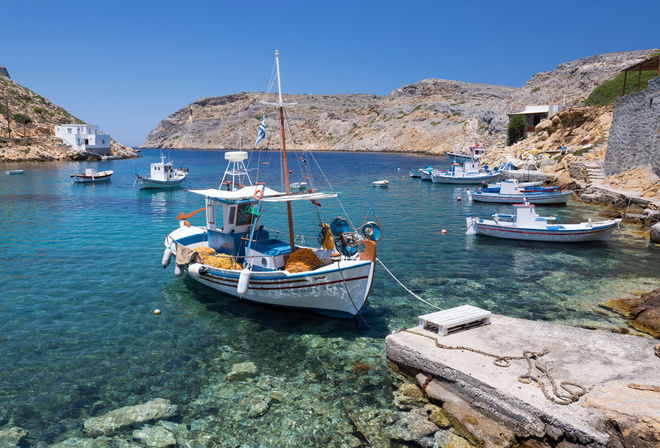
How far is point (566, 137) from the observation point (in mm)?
55000

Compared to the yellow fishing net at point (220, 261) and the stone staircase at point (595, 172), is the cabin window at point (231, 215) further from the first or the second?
the stone staircase at point (595, 172)

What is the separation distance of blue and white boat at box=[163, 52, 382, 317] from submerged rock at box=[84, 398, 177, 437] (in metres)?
4.27

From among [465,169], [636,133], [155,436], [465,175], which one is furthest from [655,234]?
[465,169]

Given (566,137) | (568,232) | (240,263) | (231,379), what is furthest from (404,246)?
(566,137)

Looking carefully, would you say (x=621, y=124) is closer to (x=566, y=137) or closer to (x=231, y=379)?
(x=566, y=137)

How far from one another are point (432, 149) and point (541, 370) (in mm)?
131997

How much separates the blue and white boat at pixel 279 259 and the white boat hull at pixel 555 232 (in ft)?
42.2

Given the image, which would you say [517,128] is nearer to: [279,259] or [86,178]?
[86,178]

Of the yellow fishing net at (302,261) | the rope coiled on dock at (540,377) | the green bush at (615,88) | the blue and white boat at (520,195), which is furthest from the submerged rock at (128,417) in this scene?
the green bush at (615,88)

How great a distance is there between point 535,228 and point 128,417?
862 inches

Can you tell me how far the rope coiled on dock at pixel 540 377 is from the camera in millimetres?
7413

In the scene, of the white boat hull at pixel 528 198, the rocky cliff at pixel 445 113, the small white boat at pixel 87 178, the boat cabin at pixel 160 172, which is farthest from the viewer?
the rocky cliff at pixel 445 113

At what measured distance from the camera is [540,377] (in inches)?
319

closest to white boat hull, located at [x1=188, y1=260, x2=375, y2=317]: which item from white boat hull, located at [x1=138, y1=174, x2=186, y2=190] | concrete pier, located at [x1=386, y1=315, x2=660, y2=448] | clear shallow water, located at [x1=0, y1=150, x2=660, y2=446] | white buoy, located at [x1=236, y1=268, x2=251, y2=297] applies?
white buoy, located at [x1=236, y1=268, x2=251, y2=297]
